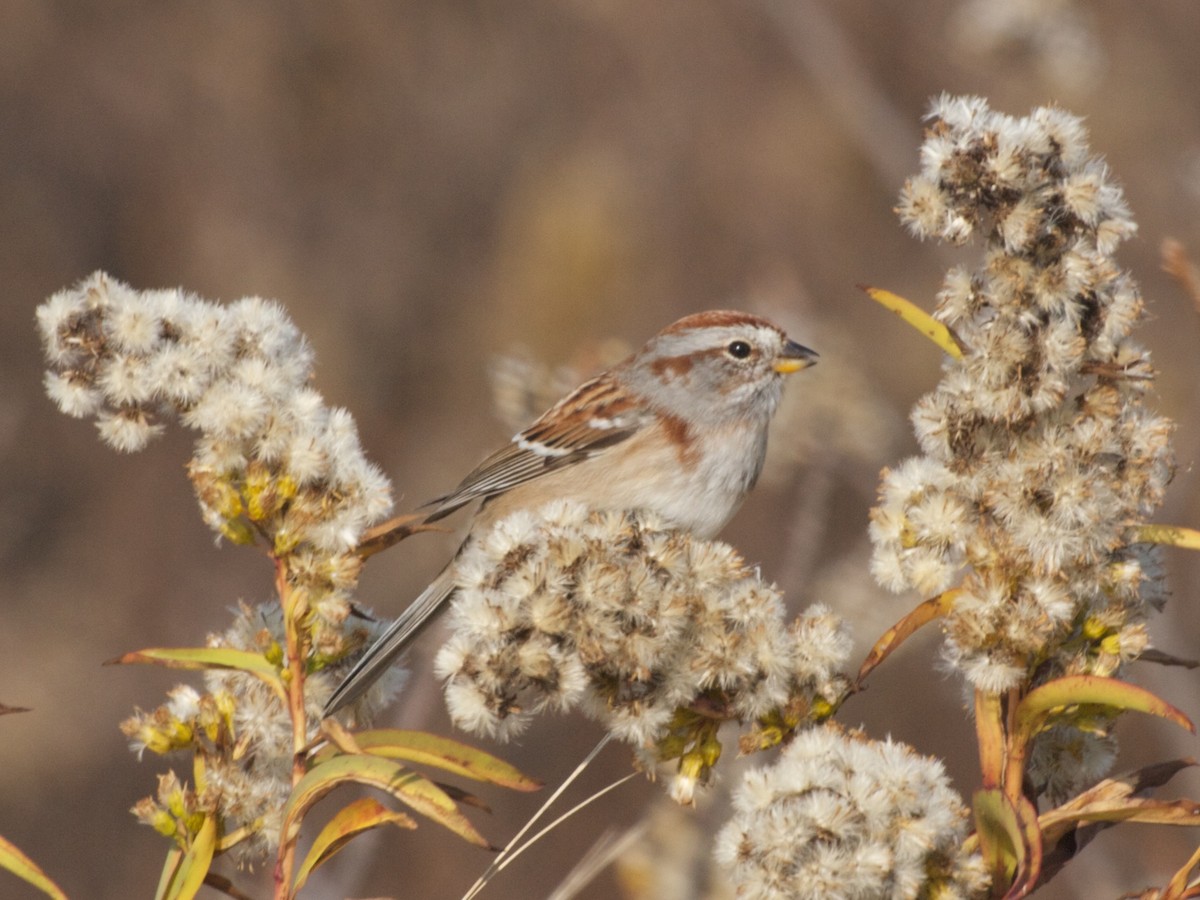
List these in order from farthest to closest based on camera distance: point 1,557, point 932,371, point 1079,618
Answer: point 932,371 → point 1,557 → point 1079,618

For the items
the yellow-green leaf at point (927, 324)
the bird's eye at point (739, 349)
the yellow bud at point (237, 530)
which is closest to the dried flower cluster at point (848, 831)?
the yellow-green leaf at point (927, 324)

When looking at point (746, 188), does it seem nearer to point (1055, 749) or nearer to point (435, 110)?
point (435, 110)

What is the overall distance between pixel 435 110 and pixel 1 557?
479 centimetres

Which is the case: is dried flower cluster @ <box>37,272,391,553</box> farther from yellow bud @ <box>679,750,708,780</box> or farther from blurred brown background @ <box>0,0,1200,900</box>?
blurred brown background @ <box>0,0,1200,900</box>

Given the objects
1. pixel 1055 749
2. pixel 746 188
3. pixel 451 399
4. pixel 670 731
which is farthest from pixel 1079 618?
pixel 746 188

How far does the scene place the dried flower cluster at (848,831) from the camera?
5.33ft

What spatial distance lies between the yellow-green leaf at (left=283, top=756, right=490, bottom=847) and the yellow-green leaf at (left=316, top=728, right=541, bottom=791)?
3 centimetres

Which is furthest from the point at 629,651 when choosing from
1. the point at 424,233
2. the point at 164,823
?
the point at 424,233

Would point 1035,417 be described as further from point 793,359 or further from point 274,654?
point 793,359

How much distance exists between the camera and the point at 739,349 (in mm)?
3984

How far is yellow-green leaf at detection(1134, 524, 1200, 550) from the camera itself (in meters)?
1.78

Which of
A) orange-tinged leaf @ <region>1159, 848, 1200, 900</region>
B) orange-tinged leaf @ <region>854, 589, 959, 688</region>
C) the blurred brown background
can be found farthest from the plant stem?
the blurred brown background

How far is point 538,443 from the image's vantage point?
3.95 m

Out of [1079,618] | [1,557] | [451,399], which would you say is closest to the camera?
[1079,618]
